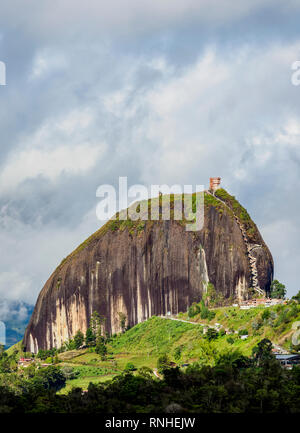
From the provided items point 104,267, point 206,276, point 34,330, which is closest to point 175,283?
point 206,276

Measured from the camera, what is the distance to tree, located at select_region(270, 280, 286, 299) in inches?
4550

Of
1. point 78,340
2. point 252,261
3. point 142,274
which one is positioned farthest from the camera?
point 142,274

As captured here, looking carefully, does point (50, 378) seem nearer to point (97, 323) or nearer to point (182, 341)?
point (182, 341)

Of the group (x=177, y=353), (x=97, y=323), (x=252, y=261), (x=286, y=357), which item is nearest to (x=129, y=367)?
(x=177, y=353)

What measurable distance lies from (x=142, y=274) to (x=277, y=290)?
19319 millimetres

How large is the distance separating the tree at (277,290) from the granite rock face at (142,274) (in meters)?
1.19

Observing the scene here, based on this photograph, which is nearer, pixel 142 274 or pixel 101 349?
pixel 101 349

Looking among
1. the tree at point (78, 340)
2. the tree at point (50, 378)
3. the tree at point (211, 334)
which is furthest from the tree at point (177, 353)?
the tree at point (78, 340)

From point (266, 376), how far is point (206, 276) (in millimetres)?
45898

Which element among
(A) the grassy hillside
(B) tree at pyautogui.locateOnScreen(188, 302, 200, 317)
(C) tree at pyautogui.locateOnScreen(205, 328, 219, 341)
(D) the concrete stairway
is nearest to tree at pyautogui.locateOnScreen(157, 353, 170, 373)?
(A) the grassy hillside

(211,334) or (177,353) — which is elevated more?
(211,334)

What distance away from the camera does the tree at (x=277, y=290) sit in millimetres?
115562

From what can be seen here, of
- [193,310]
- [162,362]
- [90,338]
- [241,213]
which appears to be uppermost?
[241,213]

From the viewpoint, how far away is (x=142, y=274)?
12231 centimetres
